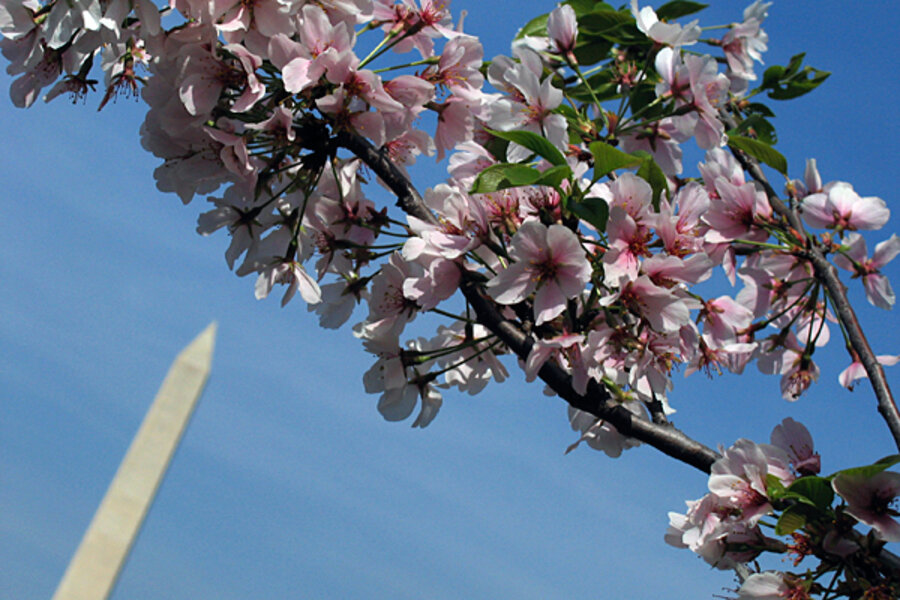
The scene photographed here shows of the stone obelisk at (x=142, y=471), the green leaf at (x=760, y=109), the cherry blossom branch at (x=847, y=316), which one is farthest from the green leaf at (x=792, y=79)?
the stone obelisk at (x=142, y=471)

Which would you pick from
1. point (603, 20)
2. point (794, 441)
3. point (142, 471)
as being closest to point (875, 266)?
point (794, 441)

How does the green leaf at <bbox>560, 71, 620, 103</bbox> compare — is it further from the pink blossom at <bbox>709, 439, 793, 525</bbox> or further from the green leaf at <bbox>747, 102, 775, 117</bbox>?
the pink blossom at <bbox>709, 439, 793, 525</bbox>

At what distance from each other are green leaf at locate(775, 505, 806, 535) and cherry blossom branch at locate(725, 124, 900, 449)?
0.21 meters

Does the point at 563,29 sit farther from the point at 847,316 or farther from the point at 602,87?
the point at 847,316

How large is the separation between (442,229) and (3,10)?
0.68 meters

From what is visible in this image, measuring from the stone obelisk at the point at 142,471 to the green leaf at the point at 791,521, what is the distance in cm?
863

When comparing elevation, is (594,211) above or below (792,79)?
below

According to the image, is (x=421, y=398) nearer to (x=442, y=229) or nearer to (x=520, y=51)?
(x=442, y=229)

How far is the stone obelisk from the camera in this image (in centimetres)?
839

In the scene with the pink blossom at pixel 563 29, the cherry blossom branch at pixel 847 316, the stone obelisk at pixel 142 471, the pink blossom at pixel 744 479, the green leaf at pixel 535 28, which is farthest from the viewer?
the stone obelisk at pixel 142 471

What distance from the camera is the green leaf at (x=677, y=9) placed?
1.69 m

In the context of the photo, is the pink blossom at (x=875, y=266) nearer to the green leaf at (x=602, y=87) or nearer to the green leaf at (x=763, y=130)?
the green leaf at (x=763, y=130)

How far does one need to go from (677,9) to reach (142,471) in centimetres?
853

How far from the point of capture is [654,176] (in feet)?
3.48
